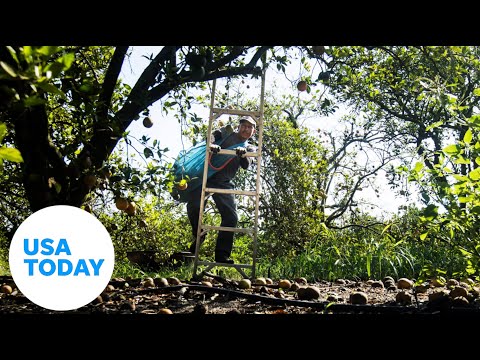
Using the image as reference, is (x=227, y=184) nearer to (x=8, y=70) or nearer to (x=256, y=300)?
(x=256, y=300)

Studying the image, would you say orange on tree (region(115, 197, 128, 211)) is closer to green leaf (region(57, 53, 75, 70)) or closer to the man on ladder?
green leaf (region(57, 53, 75, 70))

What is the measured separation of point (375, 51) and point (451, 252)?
3318 mm

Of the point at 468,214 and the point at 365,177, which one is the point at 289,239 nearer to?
the point at 365,177

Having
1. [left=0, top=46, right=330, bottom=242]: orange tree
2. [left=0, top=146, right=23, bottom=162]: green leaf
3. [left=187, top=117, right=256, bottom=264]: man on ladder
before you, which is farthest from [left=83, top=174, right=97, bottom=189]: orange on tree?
[left=187, top=117, right=256, bottom=264]: man on ladder

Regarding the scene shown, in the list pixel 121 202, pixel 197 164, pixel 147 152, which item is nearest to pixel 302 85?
pixel 147 152

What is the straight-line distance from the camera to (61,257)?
163 centimetres

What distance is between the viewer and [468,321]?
1280 mm

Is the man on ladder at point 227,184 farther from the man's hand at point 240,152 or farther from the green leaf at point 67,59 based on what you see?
the green leaf at point 67,59

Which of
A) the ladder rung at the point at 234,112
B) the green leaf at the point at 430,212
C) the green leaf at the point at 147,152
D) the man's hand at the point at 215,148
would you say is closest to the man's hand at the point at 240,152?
the man's hand at the point at 215,148

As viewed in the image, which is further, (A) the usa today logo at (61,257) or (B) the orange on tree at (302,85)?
(B) the orange on tree at (302,85)

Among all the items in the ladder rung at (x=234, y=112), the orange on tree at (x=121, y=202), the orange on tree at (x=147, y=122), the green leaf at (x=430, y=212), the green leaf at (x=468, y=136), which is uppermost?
the ladder rung at (x=234, y=112)

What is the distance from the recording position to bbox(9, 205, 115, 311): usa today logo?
1.65 meters

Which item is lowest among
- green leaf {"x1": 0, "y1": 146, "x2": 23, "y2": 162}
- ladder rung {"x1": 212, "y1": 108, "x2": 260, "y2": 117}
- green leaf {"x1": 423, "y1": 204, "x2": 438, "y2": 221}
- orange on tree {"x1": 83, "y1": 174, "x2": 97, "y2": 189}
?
green leaf {"x1": 0, "y1": 146, "x2": 23, "y2": 162}

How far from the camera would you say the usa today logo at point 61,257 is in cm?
165
